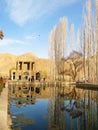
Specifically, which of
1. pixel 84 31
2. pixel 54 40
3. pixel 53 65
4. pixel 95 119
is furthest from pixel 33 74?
pixel 95 119

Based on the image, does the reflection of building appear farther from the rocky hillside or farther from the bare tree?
the rocky hillside

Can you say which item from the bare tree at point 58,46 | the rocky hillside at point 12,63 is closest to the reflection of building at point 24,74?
the bare tree at point 58,46

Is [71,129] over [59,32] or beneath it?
beneath

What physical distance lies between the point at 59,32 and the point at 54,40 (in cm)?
308

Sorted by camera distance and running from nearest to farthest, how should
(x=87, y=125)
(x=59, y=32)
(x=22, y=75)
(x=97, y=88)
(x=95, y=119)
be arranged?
(x=87, y=125) < (x=95, y=119) < (x=97, y=88) < (x=59, y=32) < (x=22, y=75)

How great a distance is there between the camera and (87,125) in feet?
38.6

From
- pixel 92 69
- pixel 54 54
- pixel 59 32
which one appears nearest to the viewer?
pixel 92 69

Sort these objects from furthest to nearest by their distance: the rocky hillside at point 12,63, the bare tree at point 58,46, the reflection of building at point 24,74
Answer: the rocky hillside at point 12,63
the reflection of building at point 24,74
the bare tree at point 58,46

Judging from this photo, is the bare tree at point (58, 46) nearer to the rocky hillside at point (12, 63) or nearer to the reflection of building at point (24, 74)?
A: the reflection of building at point (24, 74)

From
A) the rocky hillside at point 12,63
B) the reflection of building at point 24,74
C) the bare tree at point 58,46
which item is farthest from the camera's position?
the rocky hillside at point 12,63

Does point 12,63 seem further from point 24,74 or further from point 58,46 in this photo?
point 58,46

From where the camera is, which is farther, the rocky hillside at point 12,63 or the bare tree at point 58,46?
the rocky hillside at point 12,63

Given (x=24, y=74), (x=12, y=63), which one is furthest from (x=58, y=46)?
(x=12, y=63)

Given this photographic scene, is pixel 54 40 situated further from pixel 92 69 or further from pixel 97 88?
pixel 97 88
